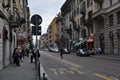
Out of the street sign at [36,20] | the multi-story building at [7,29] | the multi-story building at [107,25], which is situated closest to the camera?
the street sign at [36,20]

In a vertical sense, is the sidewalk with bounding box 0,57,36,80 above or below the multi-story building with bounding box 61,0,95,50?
below

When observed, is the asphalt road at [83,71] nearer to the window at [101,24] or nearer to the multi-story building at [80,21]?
the window at [101,24]

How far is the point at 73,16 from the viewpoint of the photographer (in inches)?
4045

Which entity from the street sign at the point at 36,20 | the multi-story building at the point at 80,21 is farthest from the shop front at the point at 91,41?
the street sign at the point at 36,20

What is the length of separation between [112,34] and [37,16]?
4039 centimetres

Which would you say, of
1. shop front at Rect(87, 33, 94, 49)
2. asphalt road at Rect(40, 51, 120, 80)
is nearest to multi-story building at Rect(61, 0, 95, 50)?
shop front at Rect(87, 33, 94, 49)

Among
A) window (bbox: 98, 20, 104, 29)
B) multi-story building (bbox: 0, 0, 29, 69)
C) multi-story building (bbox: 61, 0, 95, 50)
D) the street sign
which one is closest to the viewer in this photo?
the street sign

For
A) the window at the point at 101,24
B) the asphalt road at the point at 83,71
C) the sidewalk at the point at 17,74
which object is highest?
the window at the point at 101,24

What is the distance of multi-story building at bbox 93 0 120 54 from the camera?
2111 inches

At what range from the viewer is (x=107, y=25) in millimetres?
59406

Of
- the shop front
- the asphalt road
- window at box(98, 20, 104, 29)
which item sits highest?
window at box(98, 20, 104, 29)

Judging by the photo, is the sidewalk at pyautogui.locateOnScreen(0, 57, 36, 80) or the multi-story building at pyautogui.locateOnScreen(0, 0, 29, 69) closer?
the sidewalk at pyautogui.locateOnScreen(0, 57, 36, 80)

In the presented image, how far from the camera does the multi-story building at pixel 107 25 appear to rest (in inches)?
2111

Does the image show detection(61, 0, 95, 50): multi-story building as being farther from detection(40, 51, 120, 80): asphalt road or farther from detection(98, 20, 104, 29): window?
detection(40, 51, 120, 80): asphalt road
